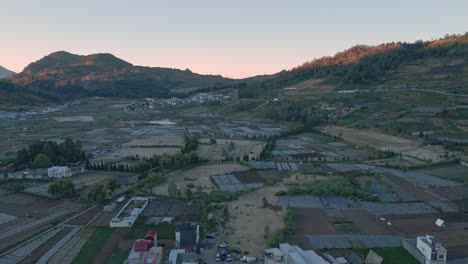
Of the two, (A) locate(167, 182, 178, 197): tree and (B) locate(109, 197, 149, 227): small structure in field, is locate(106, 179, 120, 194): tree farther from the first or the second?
(A) locate(167, 182, 178, 197): tree

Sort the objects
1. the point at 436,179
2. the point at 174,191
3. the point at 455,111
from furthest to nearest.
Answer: the point at 455,111, the point at 436,179, the point at 174,191

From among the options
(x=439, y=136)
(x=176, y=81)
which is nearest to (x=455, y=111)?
(x=439, y=136)

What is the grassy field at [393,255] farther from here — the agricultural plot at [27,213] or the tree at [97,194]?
the agricultural plot at [27,213]

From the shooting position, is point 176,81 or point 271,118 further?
point 176,81

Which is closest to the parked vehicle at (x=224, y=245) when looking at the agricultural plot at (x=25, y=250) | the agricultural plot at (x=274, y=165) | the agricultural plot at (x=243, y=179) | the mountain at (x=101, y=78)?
the agricultural plot at (x=243, y=179)

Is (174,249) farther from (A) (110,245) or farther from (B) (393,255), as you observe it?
(B) (393,255)

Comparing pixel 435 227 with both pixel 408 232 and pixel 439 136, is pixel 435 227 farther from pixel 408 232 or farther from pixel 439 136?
pixel 439 136

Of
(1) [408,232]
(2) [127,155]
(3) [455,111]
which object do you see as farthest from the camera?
(3) [455,111]
